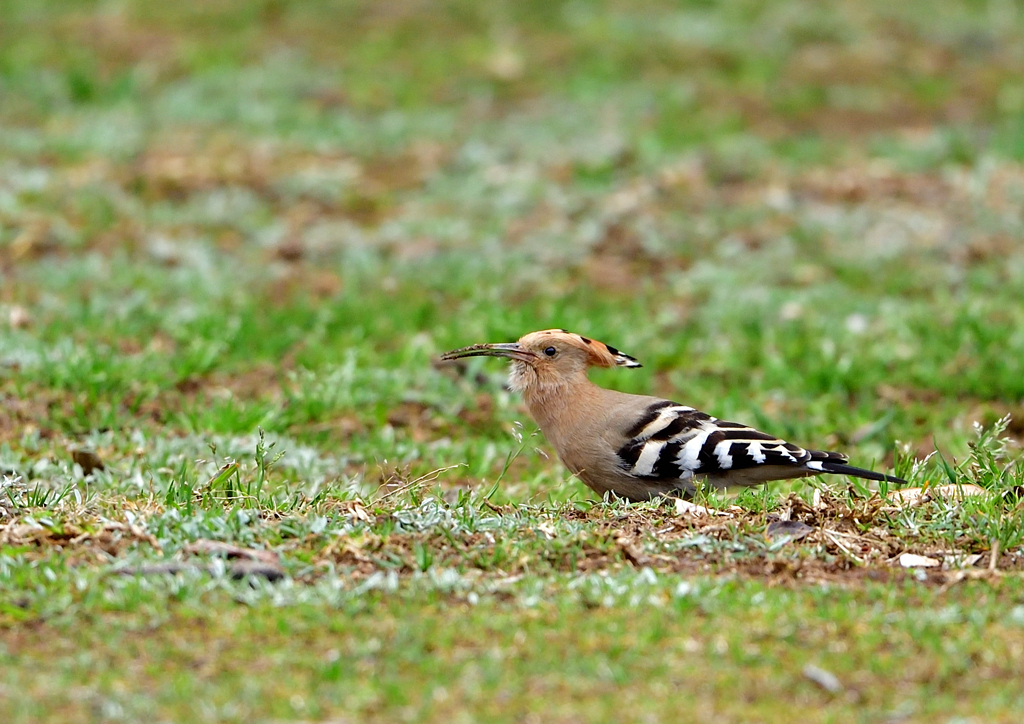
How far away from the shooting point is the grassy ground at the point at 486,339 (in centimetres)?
365

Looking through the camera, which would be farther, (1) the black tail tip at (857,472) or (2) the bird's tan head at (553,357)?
(2) the bird's tan head at (553,357)

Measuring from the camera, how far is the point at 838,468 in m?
5.09

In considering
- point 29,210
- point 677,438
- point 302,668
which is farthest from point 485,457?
point 29,210

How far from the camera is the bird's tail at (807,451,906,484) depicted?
4.97 metres

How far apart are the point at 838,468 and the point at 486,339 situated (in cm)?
329

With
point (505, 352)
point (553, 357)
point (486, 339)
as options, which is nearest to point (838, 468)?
point (553, 357)

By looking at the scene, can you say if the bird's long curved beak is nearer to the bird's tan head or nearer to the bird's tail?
the bird's tan head

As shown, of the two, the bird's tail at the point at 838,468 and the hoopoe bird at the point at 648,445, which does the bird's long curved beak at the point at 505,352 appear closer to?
the hoopoe bird at the point at 648,445

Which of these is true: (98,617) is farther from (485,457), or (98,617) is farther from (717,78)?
(717,78)

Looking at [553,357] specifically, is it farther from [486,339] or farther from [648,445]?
[486,339]

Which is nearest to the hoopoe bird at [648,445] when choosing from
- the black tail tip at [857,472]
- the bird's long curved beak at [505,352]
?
the black tail tip at [857,472]

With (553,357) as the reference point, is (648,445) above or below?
below

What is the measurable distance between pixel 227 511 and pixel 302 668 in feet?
4.35

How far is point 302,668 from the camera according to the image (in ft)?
11.6
